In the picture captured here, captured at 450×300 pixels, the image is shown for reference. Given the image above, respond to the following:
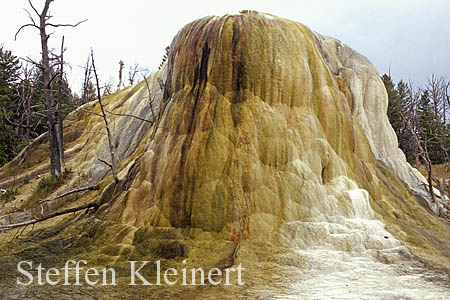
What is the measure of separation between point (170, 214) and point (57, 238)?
286 centimetres

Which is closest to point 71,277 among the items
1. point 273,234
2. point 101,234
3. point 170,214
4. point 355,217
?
point 101,234

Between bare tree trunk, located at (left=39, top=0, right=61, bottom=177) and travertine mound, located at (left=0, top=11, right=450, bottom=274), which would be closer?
travertine mound, located at (left=0, top=11, right=450, bottom=274)

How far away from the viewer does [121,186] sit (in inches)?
383

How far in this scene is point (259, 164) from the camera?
8.66 m

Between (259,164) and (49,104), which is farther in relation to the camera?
(49,104)

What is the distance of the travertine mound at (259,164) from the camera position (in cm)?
809

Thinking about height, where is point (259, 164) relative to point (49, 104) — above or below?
below

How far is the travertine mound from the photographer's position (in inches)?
318

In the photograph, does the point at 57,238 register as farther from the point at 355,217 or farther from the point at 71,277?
the point at 355,217

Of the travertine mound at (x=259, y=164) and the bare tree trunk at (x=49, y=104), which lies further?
the bare tree trunk at (x=49, y=104)

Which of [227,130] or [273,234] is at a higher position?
[227,130]

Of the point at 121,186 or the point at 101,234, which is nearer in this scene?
the point at 101,234

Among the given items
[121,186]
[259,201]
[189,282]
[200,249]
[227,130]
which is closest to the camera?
[189,282]

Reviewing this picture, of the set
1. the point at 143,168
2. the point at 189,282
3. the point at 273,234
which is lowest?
the point at 189,282
